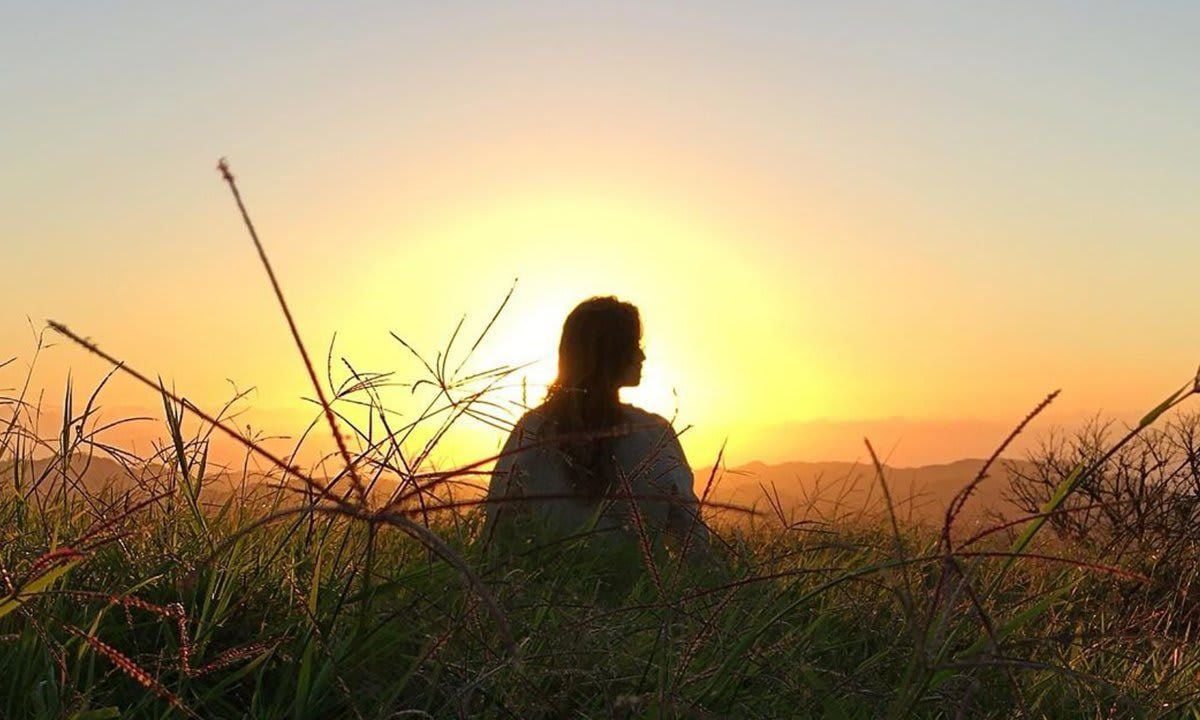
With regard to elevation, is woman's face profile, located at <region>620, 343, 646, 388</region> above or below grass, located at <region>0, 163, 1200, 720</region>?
above

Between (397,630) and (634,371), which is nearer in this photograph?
(397,630)

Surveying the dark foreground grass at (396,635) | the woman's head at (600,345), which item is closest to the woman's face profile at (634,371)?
the woman's head at (600,345)

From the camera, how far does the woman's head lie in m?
5.57

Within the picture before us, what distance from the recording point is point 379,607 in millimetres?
2182

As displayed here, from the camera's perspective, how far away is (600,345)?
5570mm

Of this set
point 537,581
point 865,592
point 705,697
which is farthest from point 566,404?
point 705,697

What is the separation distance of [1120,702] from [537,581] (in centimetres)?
142

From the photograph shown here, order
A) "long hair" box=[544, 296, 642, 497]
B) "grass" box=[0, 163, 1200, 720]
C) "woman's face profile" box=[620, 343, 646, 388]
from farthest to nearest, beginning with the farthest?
1. "woman's face profile" box=[620, 343, 646, 388]
2. "long hair" box=[544, 296, 642, 497]
3. "grass" box=[0, 163, 1200, 720]

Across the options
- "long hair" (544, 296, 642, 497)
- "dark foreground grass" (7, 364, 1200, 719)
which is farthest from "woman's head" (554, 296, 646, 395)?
"dark foreground grass" (7, 364, 1200, 719)

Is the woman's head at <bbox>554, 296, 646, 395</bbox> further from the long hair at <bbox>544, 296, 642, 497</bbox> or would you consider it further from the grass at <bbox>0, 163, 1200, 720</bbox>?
the grass at <bbox>0, 163, 1200, 720</bbox>

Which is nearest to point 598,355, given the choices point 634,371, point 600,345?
point 600,345

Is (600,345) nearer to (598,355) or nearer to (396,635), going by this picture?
(598,355)

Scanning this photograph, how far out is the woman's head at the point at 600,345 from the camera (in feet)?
18.3

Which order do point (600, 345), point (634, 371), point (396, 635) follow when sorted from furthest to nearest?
1. point (634, 371)
2. point (600, 345)
3. point (396, 635)
